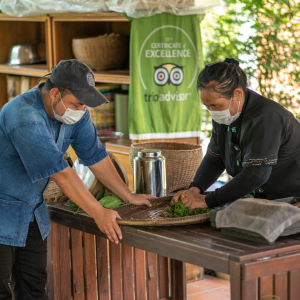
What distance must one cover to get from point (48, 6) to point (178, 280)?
7.47 feet

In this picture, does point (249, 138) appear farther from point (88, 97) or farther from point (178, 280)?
point (178, 280)

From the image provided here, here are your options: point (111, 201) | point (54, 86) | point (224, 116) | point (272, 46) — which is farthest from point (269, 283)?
point (272, 46)

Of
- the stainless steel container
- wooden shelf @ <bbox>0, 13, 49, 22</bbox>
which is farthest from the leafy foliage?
the stainless steel container

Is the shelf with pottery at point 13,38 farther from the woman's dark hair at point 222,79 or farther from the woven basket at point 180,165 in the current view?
the woman's dark hair at point 222,79

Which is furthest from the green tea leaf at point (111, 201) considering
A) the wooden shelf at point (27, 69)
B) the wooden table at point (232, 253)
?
the wooden shelf at point (27, 69)

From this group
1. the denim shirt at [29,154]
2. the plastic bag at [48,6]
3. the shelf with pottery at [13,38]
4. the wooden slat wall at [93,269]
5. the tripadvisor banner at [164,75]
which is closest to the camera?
the denim shirt at [29,154]

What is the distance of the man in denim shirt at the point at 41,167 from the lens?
1934mm

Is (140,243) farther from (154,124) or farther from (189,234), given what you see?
(154,124)

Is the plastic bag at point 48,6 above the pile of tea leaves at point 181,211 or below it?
above

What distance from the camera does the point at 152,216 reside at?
Result: 2100mm

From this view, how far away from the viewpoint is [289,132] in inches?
80.3

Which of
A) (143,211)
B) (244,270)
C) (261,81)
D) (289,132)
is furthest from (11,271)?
(261,81)

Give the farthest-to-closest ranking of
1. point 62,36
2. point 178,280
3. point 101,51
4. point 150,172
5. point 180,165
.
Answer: point 62,36 → point 101,51 → point 178,280 → point 180,165 → point 150,172

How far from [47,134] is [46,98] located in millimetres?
203
